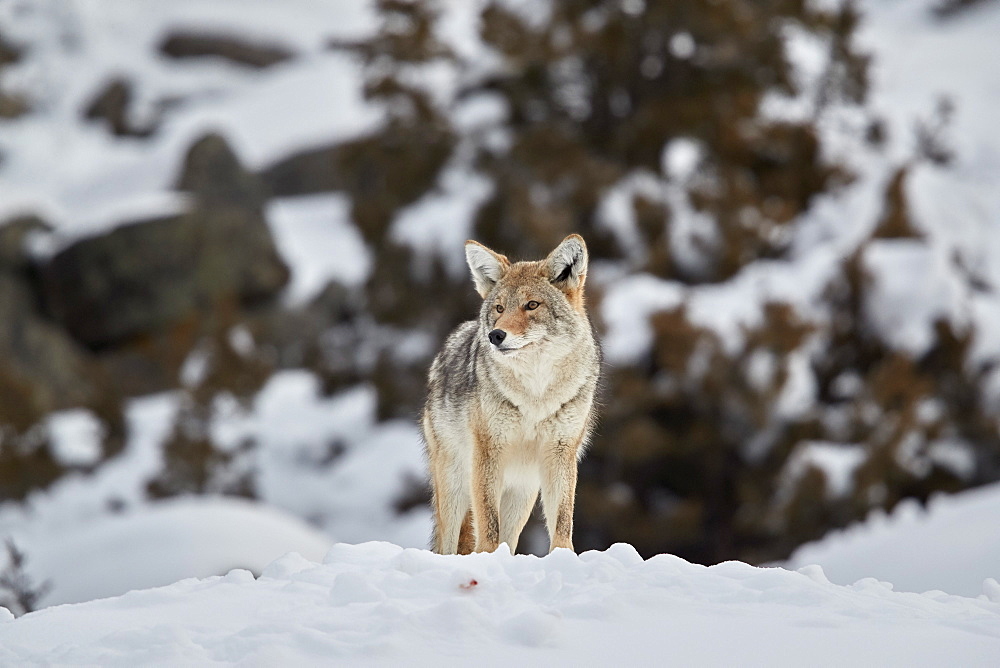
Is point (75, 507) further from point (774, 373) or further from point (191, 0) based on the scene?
point (191, 0)

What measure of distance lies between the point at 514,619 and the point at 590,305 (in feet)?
31.4

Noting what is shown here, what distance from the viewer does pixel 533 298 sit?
5.21 metres

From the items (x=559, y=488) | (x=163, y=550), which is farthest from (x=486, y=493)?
(x=163, y=550)

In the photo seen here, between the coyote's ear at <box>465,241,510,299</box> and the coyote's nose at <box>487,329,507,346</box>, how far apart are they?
0.57 meters

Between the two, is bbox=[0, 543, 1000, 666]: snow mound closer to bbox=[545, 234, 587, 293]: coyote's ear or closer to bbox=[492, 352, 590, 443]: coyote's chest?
bbox=[492, 352, 590, 443]: coyote's chest

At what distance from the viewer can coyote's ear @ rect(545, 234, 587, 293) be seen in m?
5.33

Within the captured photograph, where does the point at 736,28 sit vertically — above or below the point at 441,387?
above

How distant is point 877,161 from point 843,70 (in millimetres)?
3404

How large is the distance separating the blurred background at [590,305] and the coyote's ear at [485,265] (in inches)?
179

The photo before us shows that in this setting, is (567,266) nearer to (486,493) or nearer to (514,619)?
(486,493)

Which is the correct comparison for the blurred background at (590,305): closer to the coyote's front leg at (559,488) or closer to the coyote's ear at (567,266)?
the coyote's front leg at (559,488)

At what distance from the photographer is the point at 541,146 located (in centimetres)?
1703

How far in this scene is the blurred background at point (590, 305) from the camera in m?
13.7

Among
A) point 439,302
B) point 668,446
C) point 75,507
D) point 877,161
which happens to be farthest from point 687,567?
point 877,161
